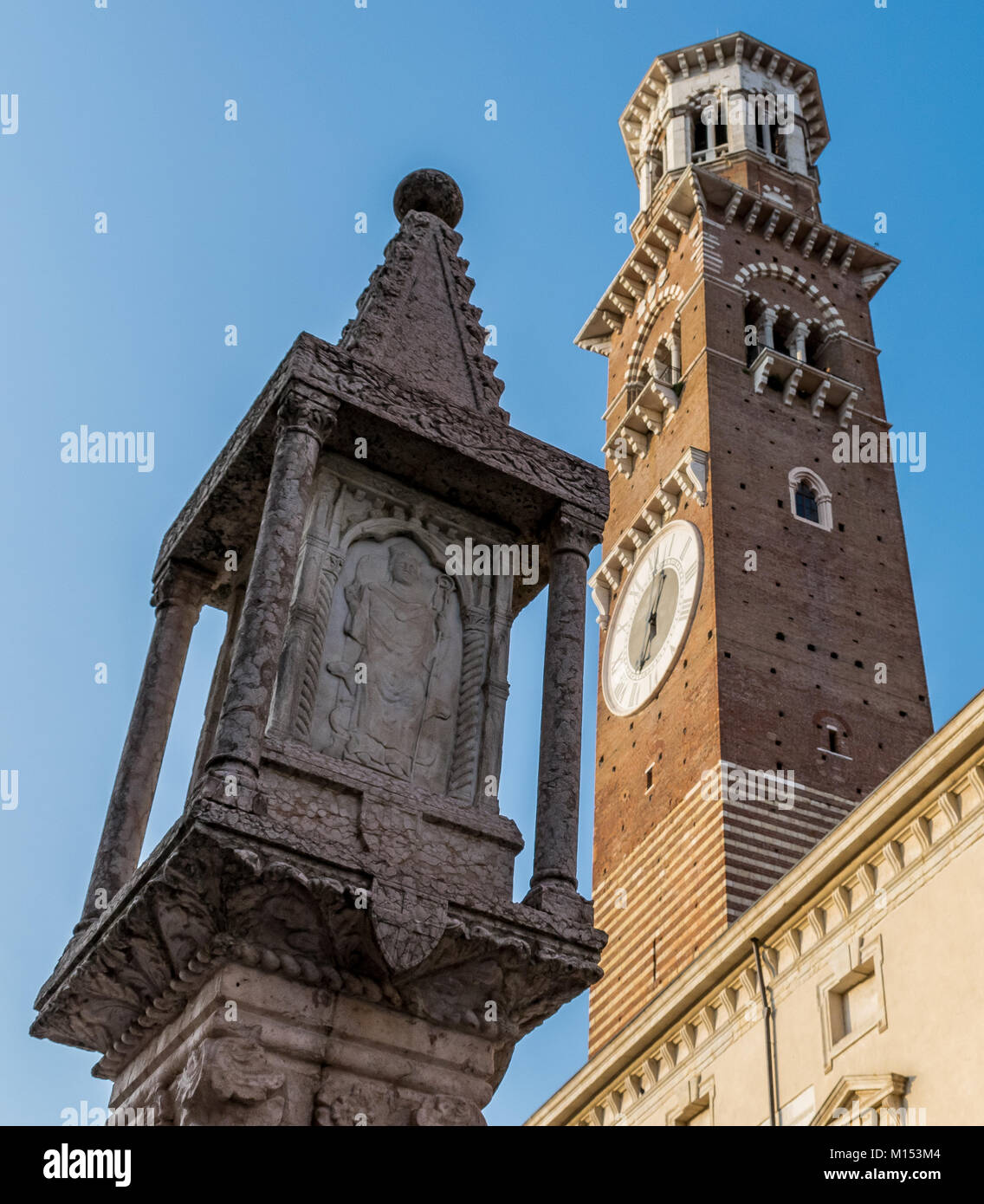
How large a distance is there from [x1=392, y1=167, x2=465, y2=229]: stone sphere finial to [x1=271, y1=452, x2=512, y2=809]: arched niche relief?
1.65 meters

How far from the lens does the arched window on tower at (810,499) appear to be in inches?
988

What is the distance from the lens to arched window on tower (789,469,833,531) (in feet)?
82.3

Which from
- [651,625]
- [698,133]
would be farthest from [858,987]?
[698,133]

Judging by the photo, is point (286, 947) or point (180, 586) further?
point (180, 586)

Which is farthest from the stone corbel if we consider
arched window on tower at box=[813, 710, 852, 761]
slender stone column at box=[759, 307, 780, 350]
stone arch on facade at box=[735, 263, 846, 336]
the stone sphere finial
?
the stone sphere finial

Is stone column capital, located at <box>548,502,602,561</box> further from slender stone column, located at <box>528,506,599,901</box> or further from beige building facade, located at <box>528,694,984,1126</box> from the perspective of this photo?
beige building facade, located at <box>528,694,984,1126</box>

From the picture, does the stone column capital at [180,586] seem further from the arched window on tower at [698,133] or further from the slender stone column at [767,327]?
the arched window on tower at [698,133]

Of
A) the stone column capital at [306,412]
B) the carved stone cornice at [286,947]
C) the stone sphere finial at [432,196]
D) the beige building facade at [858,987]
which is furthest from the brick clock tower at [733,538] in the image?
the carved stone cornice at [286,947]

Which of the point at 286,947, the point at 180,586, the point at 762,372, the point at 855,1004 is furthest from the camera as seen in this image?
the point at 762,372

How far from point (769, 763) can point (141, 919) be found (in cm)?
1752

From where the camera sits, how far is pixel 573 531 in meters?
5.79

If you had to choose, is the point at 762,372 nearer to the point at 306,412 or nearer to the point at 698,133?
the point at 698,133

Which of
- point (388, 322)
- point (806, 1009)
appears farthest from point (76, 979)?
point (806, 1009)

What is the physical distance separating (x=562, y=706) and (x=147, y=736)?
1.62m
